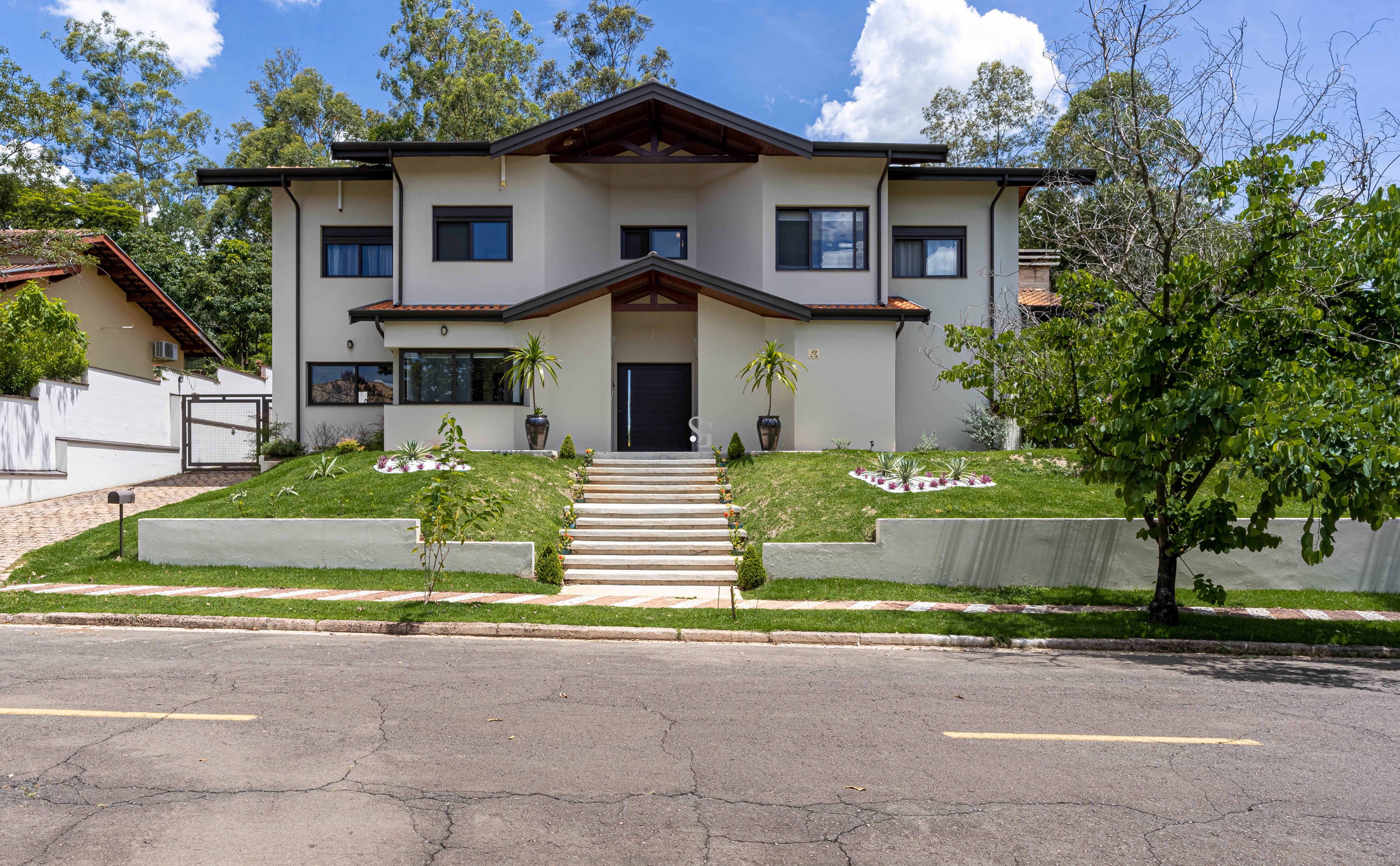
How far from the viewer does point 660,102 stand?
19766mm

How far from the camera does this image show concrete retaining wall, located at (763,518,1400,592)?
1241 centimetres

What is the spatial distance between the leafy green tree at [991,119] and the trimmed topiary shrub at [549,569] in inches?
1237

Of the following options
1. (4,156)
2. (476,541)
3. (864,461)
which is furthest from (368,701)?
(4,156)

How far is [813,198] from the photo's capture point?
20.4 metres

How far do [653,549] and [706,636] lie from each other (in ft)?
13.3

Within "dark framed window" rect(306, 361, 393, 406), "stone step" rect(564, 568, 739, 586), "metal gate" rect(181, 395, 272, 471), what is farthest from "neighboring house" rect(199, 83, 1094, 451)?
"stone step" rect(564, 568, 739, 586)

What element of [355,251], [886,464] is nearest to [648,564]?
[886,464]

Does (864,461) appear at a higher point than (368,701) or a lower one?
higher

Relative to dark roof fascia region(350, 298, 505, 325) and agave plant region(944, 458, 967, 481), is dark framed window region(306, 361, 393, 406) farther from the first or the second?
agave plant region(944, 458, 967, 481)

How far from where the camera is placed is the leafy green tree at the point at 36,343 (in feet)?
61.1

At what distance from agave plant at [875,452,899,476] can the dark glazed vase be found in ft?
24.1

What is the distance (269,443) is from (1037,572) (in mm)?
18034

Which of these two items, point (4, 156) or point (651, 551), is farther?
point (4, 156)

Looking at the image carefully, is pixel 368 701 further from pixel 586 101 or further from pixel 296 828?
pixel 586 101
